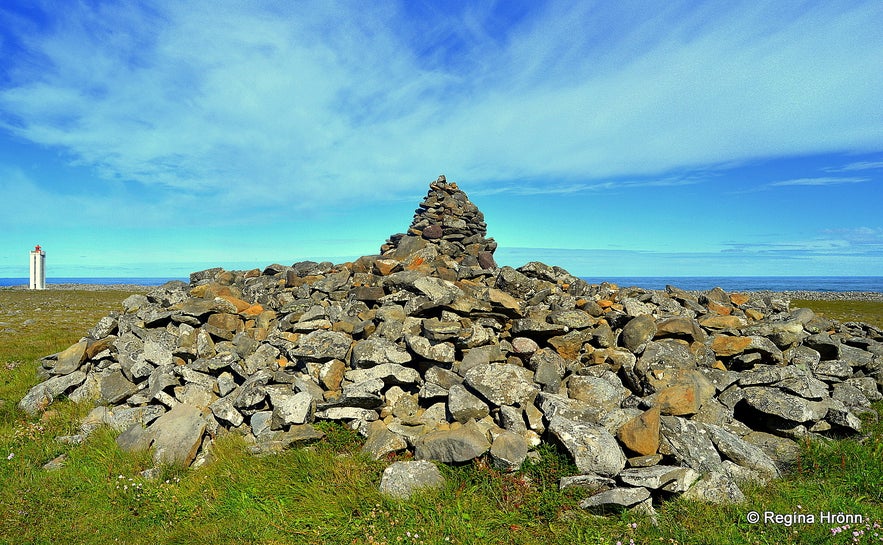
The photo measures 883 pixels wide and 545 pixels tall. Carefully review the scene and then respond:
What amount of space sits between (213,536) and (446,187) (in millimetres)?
15727

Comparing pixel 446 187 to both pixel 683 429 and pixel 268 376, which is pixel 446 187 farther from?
pixel 683 429

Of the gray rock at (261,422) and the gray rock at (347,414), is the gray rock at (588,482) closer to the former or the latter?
the gray rock at (347,414)

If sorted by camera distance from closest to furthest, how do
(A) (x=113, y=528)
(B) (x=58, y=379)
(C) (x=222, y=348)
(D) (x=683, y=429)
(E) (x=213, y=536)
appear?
(E) (x=213, y=536) < (A) (x=113, y=528) < (D) (x=683, y=429) < (C) (x=222, y=348) < (B) (x=58, y=379)

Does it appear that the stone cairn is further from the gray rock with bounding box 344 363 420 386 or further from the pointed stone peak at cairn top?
the pointed stone peak at cairn top

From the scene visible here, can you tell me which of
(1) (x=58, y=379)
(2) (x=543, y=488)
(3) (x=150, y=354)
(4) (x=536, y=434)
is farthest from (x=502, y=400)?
(1) (x=58, y=379)

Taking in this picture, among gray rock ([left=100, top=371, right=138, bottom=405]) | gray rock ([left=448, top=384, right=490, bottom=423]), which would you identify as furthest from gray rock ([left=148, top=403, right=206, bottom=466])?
gray rock ([left=448, top=384, right=490, bottom=423])

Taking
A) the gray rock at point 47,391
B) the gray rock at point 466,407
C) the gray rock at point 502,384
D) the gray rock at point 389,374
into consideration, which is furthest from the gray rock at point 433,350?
the gray rock at point 47,391

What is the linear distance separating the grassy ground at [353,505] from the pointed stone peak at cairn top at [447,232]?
9.28 metres

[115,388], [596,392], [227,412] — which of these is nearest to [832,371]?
[596,392]

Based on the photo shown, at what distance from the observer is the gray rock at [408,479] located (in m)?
7.23

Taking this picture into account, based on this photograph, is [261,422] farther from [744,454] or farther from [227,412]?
[744,454]

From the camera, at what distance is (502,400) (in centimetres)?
905

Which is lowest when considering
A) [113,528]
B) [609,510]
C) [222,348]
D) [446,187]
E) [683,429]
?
[113,528]

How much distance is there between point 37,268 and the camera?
10531 cm
